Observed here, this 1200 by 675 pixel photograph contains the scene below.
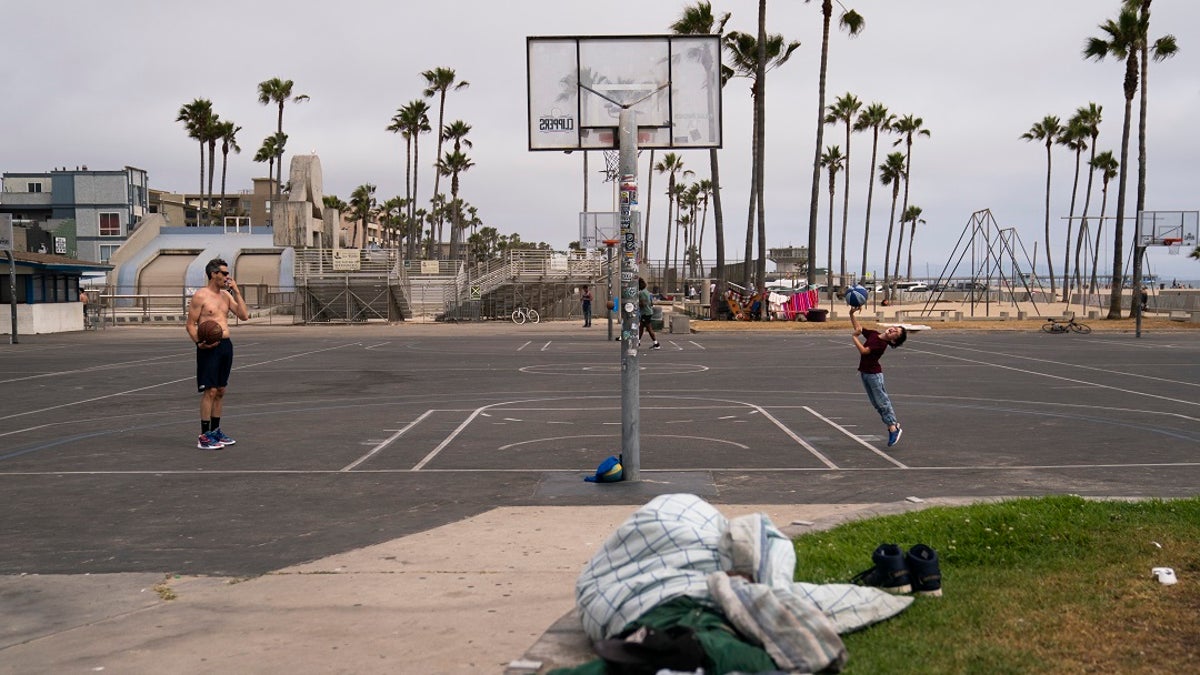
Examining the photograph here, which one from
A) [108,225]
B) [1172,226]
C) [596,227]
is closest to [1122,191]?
[1172,226]

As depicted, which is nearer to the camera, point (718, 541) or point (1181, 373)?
A: point (718, 541)

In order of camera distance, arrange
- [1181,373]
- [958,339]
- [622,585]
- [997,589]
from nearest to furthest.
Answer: [622,585] < [997,589] < [1181,373] < [958,339]

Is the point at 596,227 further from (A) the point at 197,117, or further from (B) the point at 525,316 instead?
(A) the point at 197,117

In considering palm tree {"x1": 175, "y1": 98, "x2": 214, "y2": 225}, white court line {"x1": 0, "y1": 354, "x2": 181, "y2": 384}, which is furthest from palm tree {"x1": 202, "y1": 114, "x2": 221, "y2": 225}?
white court line {"x1": 0, "y1": 354, "x2": 181, "y2": 384}

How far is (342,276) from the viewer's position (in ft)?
181

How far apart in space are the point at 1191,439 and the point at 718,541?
10262 mm

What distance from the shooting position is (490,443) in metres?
13.4

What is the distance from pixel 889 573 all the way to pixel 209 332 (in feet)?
30.9

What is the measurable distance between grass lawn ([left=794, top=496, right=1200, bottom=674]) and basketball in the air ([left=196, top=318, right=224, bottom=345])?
8170 mm

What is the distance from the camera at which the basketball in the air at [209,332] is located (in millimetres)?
12922

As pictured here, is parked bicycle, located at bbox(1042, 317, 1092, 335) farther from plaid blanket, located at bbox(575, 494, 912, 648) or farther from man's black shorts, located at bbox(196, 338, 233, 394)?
plaid blanket, located at bbox(575, 494, 912, 648)

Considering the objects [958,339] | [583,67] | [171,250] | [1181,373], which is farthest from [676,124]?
[171,250]

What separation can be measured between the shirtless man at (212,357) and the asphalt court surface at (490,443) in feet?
0.93

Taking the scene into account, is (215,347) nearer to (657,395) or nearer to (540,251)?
(657,395)
